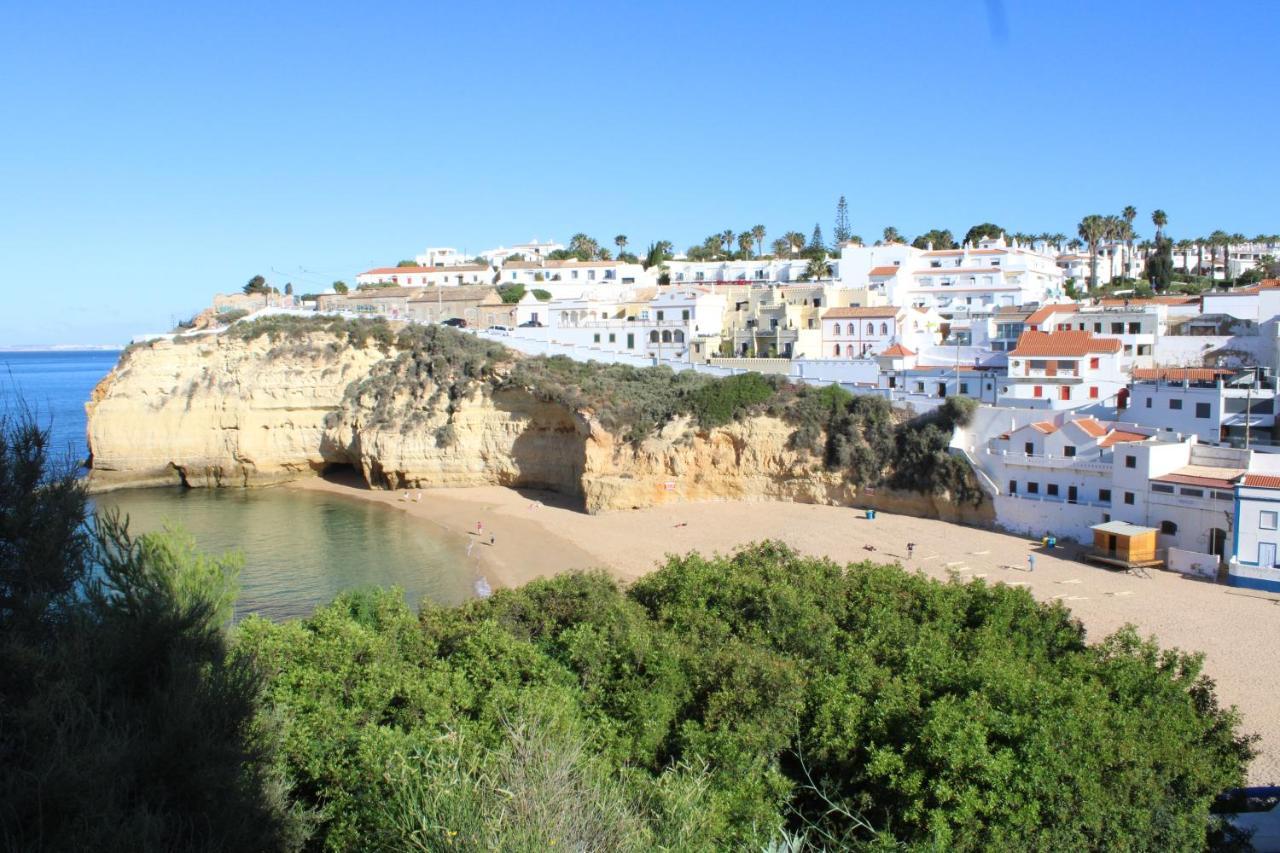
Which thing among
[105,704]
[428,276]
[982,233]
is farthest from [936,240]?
[105,704]

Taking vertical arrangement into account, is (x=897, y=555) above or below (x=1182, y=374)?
below

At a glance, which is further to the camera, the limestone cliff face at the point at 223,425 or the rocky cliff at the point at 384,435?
the limestone cliff face at the point at 223,425

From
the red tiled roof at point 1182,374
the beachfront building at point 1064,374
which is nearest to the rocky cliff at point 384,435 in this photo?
the beachfront building at point 1064,374

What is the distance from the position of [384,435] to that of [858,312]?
2636 centimetres

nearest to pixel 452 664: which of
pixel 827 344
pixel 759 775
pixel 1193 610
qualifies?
pixel 759 775

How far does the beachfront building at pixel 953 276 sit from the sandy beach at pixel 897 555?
28760mm

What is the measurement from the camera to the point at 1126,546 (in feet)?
90.3

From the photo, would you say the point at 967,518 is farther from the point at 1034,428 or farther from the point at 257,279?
the point at 257,279

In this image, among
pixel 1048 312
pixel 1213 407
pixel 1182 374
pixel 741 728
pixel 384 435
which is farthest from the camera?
pixel 1048 312

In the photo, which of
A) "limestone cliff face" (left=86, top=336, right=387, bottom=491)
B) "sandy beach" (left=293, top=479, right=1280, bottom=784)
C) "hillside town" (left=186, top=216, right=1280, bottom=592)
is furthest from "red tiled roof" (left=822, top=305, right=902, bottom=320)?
"limestone cliff face" (left=86, top=336, right=387, bottom=491)

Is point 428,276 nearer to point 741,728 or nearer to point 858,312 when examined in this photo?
point 858,312

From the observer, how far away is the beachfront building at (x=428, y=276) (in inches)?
3051

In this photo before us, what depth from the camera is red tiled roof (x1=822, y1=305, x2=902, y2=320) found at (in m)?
50.5

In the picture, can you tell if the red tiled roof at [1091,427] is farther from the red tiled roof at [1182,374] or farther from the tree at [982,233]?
the tree at [982,233]
